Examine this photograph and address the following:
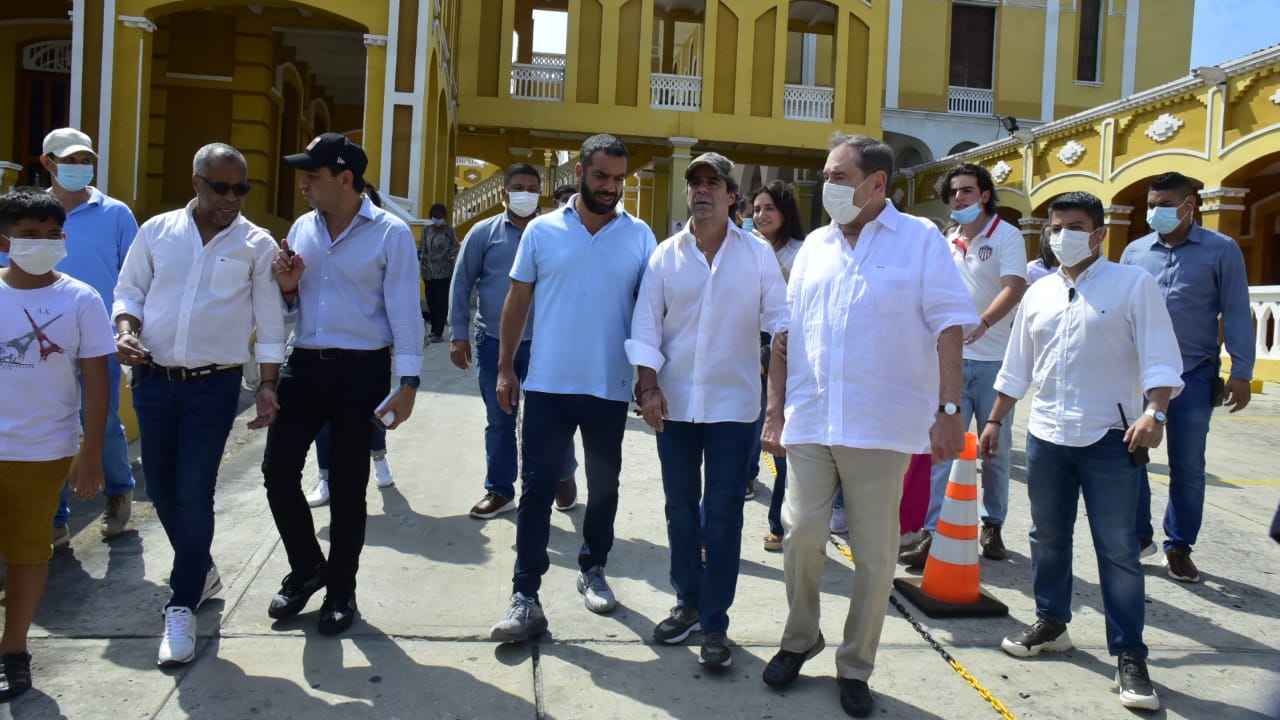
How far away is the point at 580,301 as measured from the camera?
13.4 feet

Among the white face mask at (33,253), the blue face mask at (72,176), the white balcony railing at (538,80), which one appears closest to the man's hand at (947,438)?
the white face mask at (33,253)

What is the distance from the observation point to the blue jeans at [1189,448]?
5.01 m

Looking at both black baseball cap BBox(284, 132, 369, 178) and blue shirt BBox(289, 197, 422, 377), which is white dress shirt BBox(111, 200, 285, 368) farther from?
black baseball cap BBox(284, 132, 369, 178)

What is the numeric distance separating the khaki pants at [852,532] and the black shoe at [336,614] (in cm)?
180

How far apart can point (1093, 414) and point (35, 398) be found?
3910mm

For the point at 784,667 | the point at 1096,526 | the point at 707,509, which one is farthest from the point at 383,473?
the point at 1096,526

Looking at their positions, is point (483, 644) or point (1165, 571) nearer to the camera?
point (483, 644)

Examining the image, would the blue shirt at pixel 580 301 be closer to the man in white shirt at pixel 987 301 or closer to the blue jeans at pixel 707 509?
the blue jeans at pixel 707 509

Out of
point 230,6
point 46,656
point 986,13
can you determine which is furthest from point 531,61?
point 46,656

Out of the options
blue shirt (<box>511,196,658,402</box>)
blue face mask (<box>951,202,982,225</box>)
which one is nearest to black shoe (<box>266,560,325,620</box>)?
blue shirt (<box>511,196,658,402</box>)

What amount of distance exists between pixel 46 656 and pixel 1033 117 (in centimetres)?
2809

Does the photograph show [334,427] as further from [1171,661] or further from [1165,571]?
[1165,571]

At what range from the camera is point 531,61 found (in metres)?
23.8

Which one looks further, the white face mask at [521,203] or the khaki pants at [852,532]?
the white face mask at [521,203]
